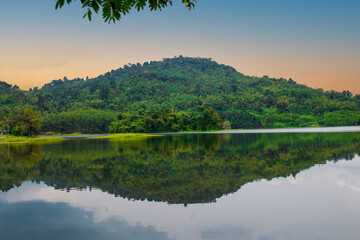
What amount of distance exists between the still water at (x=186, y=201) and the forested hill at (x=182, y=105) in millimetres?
61852

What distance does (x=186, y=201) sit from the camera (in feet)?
31.9

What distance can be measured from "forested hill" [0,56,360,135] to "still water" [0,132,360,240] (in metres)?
61.9

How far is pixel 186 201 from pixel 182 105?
11115 cm

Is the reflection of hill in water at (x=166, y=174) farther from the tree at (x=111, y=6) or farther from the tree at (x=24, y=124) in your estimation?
the tree at (x=24, y=124)

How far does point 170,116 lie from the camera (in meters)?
79.1

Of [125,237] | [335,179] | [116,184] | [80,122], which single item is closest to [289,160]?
[335,179]

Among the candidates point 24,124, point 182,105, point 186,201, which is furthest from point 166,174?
point 182,105

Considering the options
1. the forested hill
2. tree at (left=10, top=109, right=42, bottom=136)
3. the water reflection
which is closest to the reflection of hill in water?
the water reflection

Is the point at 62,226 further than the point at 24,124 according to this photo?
No

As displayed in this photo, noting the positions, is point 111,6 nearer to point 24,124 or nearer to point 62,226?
point 62,226

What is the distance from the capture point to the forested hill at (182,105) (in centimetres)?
8225

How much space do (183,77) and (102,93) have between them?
63.1 meters

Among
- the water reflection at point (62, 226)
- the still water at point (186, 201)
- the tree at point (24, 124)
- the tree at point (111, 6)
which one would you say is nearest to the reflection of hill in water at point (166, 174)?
the still water at point (186, 201)

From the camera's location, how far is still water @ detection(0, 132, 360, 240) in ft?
24.5
